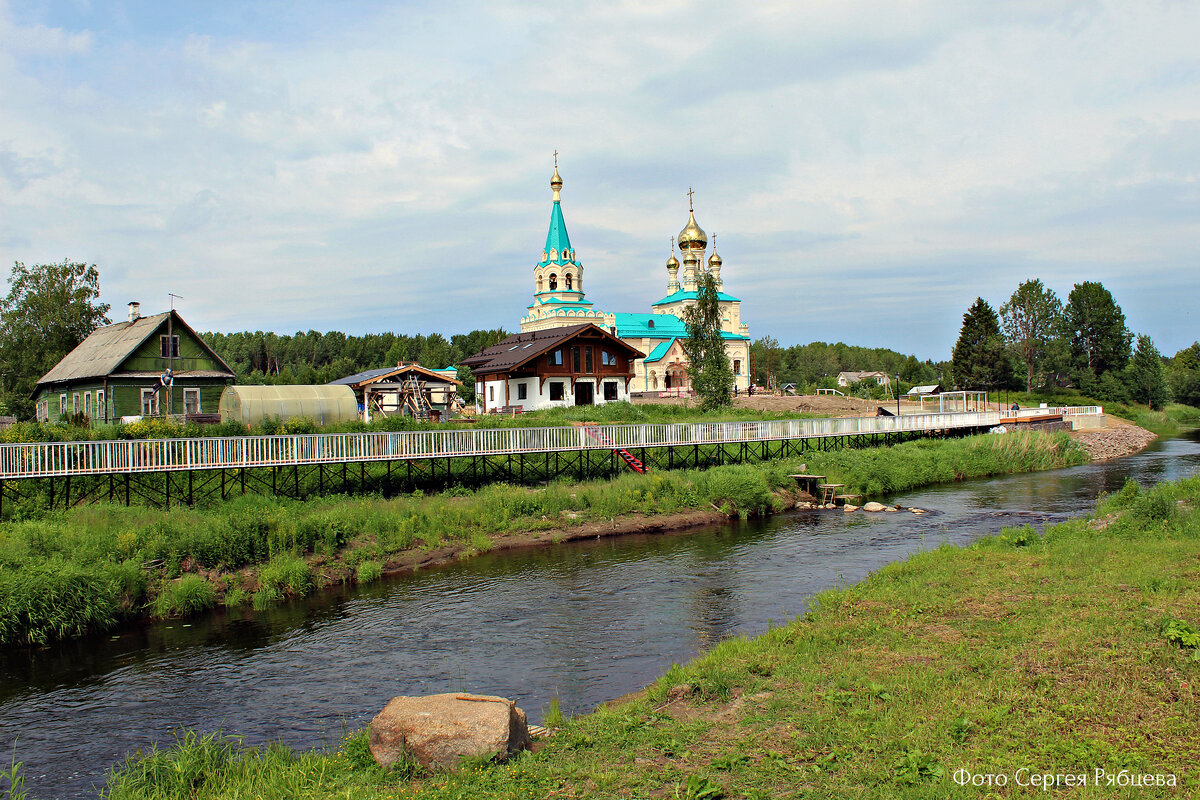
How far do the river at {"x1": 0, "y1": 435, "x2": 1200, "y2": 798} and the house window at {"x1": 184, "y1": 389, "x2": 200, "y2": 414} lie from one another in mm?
22861

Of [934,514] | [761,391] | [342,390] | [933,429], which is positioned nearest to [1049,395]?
[761,391]

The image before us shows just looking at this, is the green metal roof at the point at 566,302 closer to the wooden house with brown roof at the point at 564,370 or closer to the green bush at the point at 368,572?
the wooden house with brown roof at the point at 564,370

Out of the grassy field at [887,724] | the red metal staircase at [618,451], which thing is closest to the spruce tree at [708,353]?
the red metal staircase at [618,451]

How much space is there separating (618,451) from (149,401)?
2279 centimetres

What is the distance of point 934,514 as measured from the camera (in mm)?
28984

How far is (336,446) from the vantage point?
26.1 meters

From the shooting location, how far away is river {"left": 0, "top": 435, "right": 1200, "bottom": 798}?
11.9 metres

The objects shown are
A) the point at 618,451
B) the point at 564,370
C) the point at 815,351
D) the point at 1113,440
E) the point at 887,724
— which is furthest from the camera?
the point at 815,351

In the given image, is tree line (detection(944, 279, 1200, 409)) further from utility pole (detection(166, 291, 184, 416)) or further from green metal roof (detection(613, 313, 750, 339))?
utility pole (detection(166, 291, 184, 416))

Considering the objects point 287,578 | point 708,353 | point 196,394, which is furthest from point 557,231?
point 287,578

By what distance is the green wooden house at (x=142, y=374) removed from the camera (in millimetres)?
36500

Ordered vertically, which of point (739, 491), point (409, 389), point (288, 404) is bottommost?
point (739, 491)

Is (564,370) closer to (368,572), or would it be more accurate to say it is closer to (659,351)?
(659,351)

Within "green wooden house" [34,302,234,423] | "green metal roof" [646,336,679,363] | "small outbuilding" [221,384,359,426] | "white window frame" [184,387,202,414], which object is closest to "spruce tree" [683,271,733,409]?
"green metal roof" [646,336,679,363]
